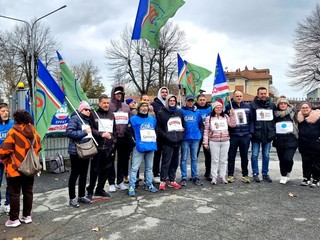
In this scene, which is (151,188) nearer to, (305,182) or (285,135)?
(285,135)

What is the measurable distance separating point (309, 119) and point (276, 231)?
329 cm

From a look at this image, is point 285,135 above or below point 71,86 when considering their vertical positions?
below

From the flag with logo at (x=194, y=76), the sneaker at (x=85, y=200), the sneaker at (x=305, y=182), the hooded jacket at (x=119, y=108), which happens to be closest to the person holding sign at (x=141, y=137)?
the hooded jacket at (x=119, y=108)

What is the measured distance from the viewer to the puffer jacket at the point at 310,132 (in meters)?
6.88

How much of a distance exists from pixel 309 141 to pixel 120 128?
13.4ft

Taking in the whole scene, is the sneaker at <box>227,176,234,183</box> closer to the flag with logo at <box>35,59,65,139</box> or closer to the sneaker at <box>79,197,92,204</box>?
the sneaker at <box>79,197,92,204</box>

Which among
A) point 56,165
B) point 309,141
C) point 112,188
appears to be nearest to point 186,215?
point 112,188

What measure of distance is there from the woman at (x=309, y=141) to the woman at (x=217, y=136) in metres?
A: 1.51

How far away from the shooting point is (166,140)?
21.7 ft

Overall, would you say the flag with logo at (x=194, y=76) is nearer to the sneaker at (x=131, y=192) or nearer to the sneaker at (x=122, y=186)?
the sneaker at (x=122, y=186)

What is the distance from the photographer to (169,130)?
658 cm

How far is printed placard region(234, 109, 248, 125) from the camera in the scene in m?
7.09

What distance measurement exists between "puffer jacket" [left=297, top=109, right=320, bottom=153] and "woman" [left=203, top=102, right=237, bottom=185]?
4.87 ft

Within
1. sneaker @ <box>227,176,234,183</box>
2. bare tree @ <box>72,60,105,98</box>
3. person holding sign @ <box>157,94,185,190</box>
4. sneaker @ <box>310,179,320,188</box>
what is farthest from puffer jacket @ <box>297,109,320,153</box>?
bare tree @ <box>72,60,105,98</box>
